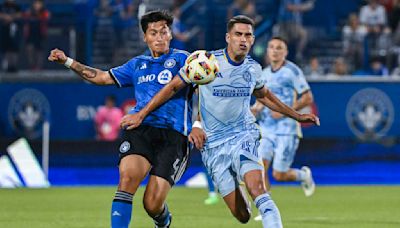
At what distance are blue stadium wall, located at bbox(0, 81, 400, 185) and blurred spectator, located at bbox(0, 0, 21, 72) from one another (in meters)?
0.60

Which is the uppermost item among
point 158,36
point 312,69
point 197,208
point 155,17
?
point 155,17

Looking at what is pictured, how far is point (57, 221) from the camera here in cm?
1377

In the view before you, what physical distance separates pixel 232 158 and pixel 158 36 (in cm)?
142

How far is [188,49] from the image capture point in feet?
78.6

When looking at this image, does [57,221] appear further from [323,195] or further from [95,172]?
[95,172]

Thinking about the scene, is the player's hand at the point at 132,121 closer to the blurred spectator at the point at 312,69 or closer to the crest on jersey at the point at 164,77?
the crest on jersey at the point at 164,77

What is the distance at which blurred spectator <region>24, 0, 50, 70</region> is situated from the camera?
2317 cm

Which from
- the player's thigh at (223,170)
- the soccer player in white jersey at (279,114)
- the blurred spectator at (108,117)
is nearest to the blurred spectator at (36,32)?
the blurred spectator at (108,117)

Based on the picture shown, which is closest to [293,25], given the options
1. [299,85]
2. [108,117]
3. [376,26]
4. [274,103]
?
[376,26]

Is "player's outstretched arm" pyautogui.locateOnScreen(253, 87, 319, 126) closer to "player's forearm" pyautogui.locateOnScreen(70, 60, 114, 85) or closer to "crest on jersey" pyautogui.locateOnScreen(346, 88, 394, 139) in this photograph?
"player's forearm" pyautogui.locateOnScreen(70, 60, 114, 85)

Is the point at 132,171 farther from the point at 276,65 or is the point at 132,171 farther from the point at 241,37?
the point at 276,65

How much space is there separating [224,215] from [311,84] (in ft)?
32.8

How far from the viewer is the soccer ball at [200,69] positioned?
9805 mm

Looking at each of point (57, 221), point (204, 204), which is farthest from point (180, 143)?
point (204, 204)
